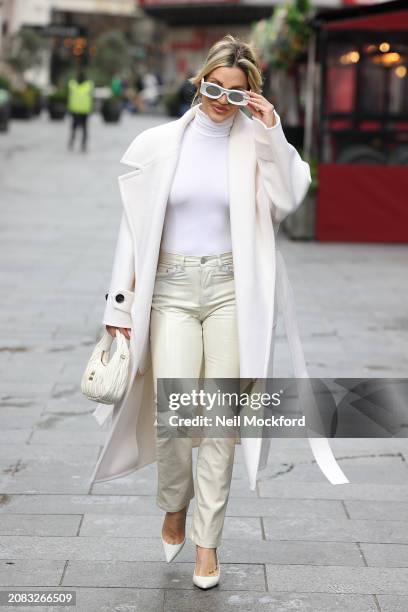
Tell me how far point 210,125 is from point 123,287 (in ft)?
2.05

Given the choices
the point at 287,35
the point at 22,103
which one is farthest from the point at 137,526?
the point at 22,103

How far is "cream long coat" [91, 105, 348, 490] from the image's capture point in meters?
4.02

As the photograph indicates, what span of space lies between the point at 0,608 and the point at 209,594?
70cm

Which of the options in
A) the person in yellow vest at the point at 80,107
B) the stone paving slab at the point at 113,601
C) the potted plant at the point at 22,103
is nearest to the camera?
the stone paving slab at the point at 113,601

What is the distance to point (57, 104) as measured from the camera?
1537 inches

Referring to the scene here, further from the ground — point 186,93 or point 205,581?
point 186,93

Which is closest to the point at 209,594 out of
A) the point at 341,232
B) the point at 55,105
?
the point at 341,232

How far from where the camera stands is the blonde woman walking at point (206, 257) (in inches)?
158

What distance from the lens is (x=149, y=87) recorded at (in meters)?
58.0

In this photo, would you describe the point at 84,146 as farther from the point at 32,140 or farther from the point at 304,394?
the point at 304,394

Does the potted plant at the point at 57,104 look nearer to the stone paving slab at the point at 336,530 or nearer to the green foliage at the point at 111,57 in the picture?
the green foliage at the point at 111,57

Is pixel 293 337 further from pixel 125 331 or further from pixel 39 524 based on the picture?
pixel 39 524

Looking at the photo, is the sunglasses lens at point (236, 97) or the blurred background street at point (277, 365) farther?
the blurred background street at point (277, 365)

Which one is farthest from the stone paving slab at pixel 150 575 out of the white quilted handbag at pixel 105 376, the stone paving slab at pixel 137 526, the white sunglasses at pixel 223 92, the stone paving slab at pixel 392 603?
the white sunglasses at pixel 223 92
